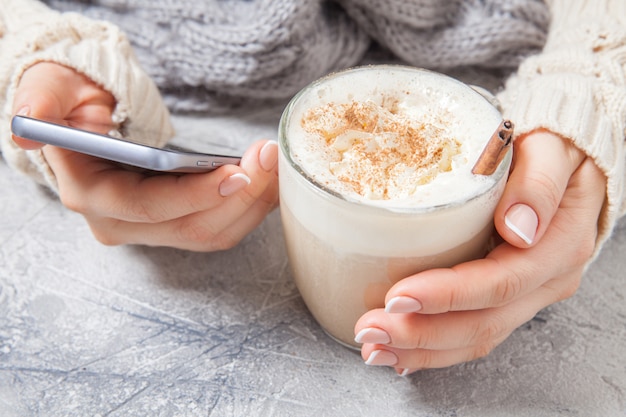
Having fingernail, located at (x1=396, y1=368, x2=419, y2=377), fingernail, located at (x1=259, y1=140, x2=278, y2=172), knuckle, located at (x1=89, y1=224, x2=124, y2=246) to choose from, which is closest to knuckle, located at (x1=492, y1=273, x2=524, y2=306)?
fingernail, located at (x1=396, y1=368, x2=419, y2=377)

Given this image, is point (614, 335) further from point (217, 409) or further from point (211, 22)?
point (211, 22)

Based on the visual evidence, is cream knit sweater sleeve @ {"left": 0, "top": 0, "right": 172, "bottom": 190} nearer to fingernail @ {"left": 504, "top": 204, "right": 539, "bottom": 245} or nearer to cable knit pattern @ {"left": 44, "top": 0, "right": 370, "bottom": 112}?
cable knit pattern @ {"left": 44, "top": 0, "right": 370, "bottom": 112}

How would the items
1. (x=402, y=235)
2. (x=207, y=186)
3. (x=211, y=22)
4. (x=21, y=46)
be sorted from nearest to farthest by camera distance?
(x=402, y=235)
(x=207, y=186)
(x=21, y=46)
(x=211, y=22)

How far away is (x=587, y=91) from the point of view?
2.15 feet

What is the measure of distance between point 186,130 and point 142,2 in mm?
185

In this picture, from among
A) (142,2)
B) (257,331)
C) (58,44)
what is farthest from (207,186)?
(142,2)

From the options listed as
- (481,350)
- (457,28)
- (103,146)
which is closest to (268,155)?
(103,146)

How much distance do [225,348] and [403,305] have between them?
0.20m

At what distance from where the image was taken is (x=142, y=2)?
89 cm

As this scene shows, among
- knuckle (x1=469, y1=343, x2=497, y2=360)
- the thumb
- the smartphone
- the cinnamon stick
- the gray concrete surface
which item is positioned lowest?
the gray concrete surface

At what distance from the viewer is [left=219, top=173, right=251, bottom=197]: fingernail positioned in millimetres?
584

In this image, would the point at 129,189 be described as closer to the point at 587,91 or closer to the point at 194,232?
the point at 194,232

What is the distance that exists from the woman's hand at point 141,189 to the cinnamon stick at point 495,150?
0.21 meters

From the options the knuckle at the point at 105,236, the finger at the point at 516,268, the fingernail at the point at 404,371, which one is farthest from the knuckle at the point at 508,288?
the knuckle at the point at 105,236
